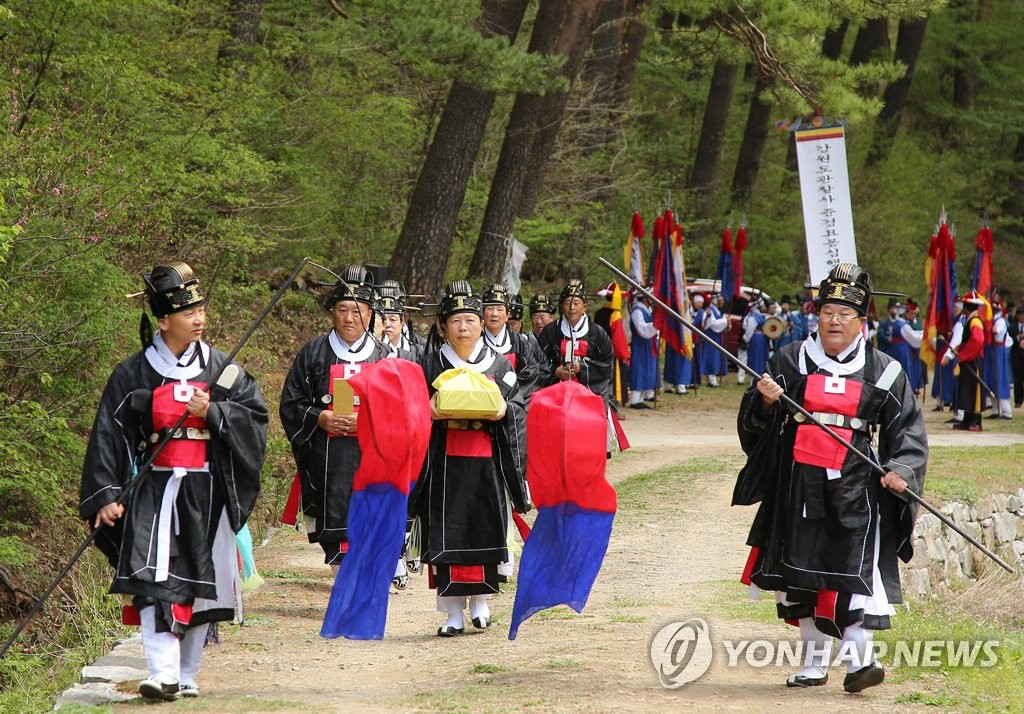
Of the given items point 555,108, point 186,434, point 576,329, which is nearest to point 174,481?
point 186,434

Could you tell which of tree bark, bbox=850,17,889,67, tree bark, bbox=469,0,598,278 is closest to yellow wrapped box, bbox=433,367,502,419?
tree bark, bbox=469,0,598,278

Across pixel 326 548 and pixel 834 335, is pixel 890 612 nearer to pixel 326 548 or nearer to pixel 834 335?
pixel 834 335

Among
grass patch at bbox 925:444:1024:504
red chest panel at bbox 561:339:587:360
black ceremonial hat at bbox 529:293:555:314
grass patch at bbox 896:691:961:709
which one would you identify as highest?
black ceremonial hat at bbox 529:293:555:314

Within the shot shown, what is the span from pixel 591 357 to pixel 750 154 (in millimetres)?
19953

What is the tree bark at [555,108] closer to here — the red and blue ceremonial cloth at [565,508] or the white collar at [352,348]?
the white collar at [352,348]

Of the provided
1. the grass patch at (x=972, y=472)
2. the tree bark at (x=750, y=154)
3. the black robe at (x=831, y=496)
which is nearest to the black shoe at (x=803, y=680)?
the black robe at (x=831, y=496)

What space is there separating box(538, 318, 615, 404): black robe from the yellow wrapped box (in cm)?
584

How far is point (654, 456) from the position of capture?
16156mm

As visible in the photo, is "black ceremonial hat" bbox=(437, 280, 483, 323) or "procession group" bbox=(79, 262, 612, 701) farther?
"black ceremonial hat" bbox=(437, 280, 483, 323)

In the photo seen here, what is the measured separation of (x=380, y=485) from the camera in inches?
277

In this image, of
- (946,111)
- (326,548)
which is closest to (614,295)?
(326,548)

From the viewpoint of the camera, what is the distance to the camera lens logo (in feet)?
21.7

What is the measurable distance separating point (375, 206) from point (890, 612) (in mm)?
15204

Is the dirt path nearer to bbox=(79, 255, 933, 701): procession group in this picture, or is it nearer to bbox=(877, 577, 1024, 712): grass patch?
bbox=(877, 577, 1024, 712): grass patch
